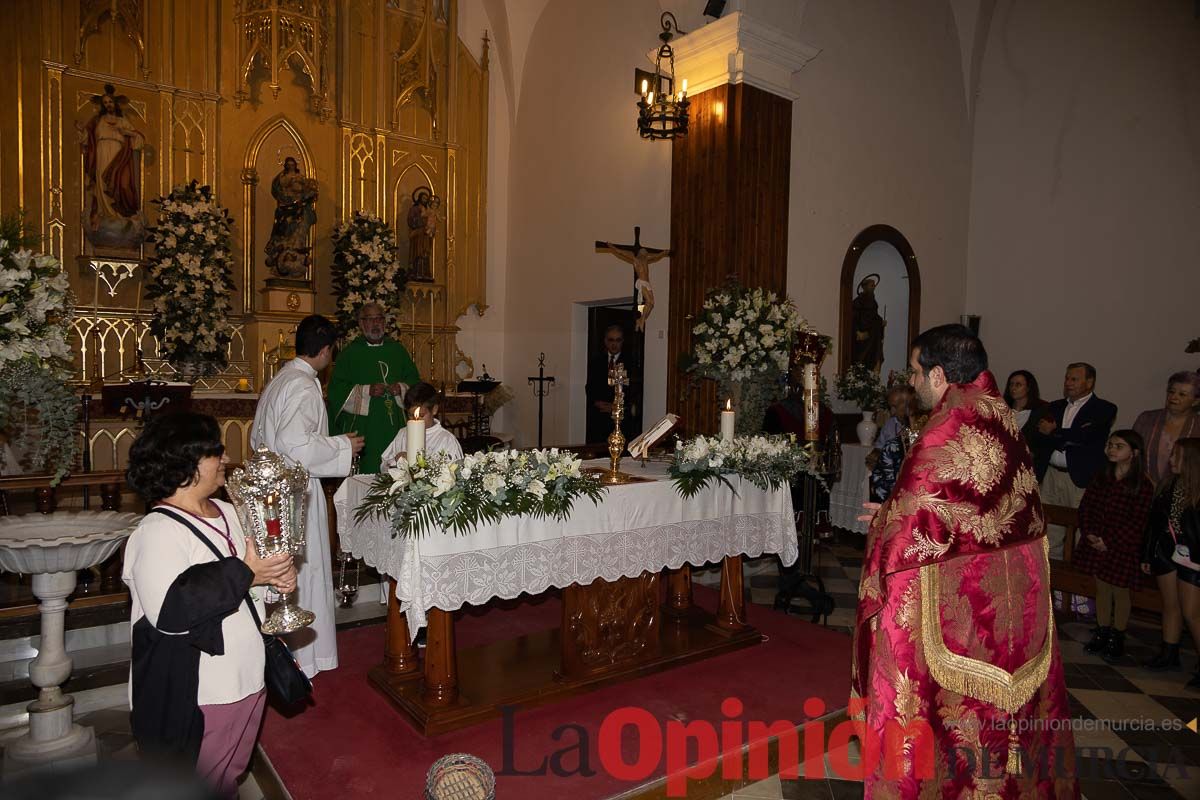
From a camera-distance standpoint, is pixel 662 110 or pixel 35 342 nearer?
pixel 35 342

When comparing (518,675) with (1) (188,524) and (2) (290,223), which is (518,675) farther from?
(2) (290,223)

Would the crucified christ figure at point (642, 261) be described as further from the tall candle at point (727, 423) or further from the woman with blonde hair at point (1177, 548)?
the woman with blonde hair at point (1177, 548)

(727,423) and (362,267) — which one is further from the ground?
(362,267)

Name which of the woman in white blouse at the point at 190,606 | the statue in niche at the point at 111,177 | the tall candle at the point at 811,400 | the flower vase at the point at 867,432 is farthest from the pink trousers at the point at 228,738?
the statue in niche at the point at 111,177

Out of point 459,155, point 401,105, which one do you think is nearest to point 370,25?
point 401,105

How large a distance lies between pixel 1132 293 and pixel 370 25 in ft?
34.8

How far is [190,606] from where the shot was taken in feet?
7.04

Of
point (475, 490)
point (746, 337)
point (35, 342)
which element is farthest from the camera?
point (746, 337)

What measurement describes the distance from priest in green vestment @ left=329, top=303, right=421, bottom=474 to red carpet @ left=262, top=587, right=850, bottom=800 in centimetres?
160

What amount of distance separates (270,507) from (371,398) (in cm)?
383

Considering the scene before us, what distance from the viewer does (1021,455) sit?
2662 mm

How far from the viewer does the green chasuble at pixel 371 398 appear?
20.2 ft

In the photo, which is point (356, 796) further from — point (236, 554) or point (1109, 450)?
point (1109, 450)

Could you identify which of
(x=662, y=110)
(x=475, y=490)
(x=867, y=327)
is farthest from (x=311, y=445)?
(x=867, y=327)
